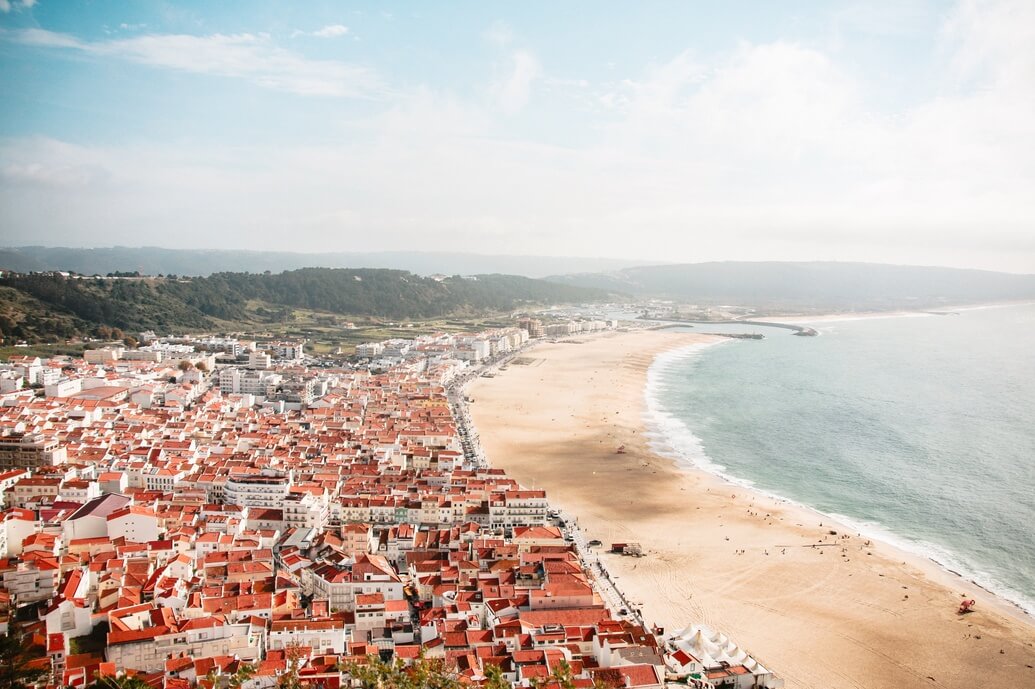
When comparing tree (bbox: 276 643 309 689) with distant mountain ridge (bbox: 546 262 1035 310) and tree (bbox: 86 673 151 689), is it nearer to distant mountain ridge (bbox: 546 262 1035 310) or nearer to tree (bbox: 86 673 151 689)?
tree (bbox: 86 673 151 689)

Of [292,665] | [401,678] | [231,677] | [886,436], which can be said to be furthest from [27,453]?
[886,436]

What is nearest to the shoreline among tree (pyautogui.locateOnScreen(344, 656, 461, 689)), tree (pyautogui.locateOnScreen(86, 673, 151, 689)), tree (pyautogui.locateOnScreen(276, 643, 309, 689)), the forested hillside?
tree (pyautogui.locateOnScreen(344, 656, 461, 689))

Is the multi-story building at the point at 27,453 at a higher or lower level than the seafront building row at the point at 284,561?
higher

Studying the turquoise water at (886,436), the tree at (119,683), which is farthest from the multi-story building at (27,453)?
the turquoise water at (886,436)

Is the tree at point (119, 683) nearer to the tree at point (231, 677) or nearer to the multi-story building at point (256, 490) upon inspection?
the tree at point (231, 677)

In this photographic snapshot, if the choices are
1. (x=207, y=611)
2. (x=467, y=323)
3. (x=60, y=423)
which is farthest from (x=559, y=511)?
(x=467, y=323)

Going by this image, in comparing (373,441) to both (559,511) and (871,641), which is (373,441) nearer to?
(559,511)

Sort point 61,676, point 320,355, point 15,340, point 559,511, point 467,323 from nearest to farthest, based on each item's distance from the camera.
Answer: point 61,676
point 559,511
point 15,340
point 320,355
point 467,323
